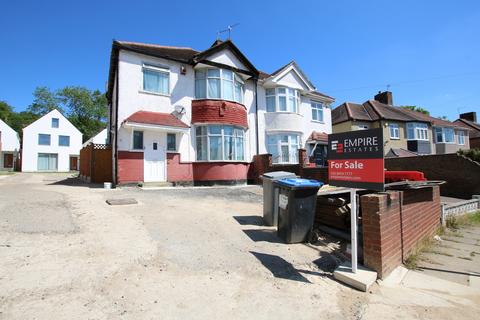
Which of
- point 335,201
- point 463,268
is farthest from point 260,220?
point 463,268

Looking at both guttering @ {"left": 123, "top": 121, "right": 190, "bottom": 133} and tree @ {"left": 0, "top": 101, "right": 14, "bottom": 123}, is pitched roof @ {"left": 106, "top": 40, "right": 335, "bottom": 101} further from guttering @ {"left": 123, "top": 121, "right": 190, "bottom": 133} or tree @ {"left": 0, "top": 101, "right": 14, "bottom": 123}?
tree @ {"left": 0, "top": 101, "right": 14, "bottom": 123}

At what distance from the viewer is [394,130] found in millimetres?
30844

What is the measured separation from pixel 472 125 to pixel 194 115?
50001 mm

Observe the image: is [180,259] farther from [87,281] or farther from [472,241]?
[472,241]

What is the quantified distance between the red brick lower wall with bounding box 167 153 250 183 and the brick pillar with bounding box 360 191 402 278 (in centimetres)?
1084

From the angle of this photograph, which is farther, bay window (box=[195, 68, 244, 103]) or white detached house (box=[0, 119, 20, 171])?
white detached house (box=[0, 119, 20, 171])

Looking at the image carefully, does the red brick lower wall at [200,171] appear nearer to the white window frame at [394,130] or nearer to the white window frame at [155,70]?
the white window frame at [155,70]

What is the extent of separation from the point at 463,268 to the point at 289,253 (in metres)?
3.30

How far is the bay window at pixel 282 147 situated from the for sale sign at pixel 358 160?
13.6 meters

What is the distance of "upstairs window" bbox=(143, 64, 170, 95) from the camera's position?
1395 centimetres

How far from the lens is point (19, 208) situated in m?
7.19

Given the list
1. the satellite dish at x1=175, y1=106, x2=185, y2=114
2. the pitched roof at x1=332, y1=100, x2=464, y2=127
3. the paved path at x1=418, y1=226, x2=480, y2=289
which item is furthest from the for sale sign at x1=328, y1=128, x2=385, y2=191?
the pitched roof at x1=332, y1=100, x2=464, y2=127

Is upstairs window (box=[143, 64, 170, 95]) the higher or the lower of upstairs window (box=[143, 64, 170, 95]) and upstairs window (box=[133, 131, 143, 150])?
the higher

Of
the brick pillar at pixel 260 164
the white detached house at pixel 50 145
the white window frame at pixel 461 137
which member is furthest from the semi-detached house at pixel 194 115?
the white window frame at pixel 461 137
